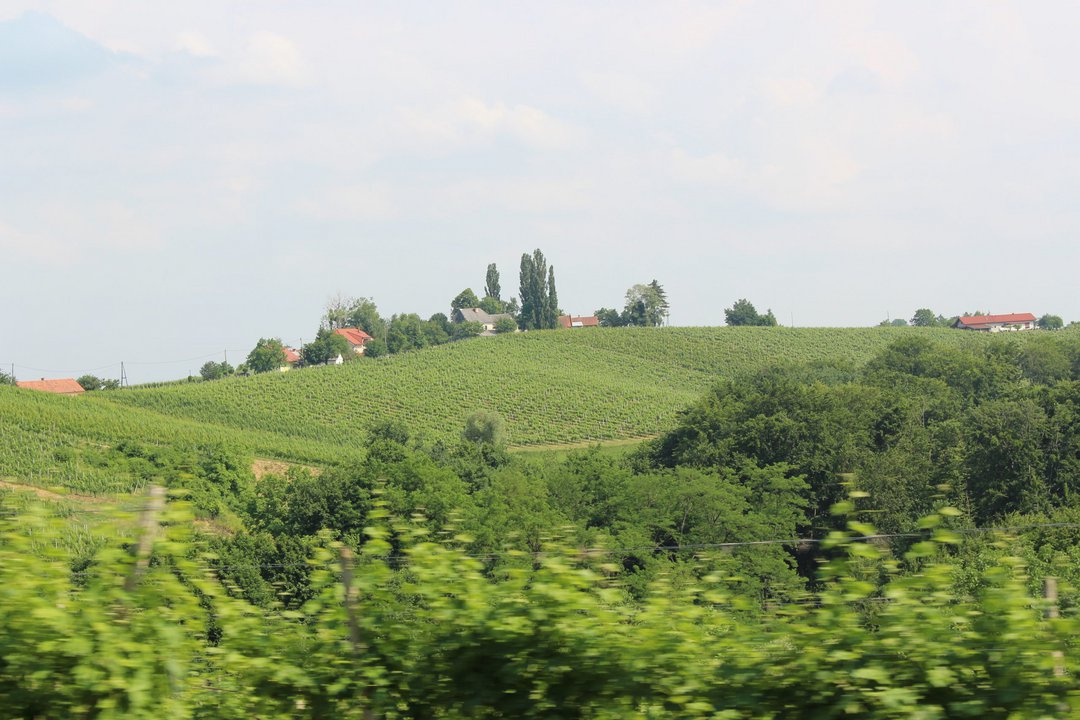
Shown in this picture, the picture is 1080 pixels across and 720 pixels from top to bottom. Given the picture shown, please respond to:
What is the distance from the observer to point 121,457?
42719 mm

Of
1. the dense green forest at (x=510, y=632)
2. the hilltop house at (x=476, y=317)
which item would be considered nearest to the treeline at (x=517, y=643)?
the dense green forest at (x=510, y=632)

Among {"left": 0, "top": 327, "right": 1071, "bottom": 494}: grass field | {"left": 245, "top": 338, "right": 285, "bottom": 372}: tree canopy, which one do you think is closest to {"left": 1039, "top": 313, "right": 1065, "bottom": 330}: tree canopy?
{"left": 0, "top": 327, "right": 1071, "bottom": 494}: grass field

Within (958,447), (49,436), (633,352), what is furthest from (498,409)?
(958,447)

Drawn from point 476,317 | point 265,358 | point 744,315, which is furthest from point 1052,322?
point 265,358

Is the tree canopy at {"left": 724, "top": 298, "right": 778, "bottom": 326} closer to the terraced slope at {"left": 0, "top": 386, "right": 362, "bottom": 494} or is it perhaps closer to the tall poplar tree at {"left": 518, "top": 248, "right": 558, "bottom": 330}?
the tall poplar tree at {"left": 518, "top": 248, "right": 558, "bottom": 330}

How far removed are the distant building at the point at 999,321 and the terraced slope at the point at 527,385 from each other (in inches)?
1570

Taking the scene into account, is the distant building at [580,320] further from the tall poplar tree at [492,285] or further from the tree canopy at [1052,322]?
the tree canopy at [1052,322]

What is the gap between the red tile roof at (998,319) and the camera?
134750 mm

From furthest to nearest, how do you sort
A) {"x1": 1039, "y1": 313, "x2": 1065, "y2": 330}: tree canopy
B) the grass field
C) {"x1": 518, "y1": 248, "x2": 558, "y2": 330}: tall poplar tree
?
{"x1": 1039, "y1": 313, "x2": 1065, "y2": 330}: tree canopy < {"x1": 518, "y1": 248, "x2": 558, "y2": 330}: tall poplar tree < the grass field

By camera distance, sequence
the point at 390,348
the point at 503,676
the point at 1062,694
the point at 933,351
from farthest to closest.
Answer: the point at 390,348
the point at 933,351
the point at 503,676
the point at 1062,694

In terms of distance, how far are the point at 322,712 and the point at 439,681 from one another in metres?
0.42

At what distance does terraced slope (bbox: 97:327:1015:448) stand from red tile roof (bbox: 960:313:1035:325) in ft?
137

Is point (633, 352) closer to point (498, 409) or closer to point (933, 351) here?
point (498, 409)

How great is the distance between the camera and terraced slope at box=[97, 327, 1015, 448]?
6544cm
